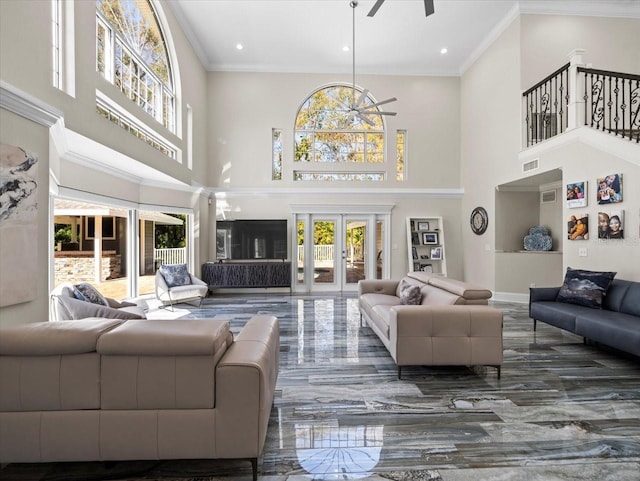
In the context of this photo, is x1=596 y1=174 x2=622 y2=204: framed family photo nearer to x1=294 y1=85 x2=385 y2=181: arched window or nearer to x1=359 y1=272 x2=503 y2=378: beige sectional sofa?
x1=359 y1=272 x2=503 y2=378: beige sectional sofa

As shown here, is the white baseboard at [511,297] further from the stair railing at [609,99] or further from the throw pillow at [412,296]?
the throw pillow at [412,296]

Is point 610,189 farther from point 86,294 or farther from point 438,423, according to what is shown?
point 86,294

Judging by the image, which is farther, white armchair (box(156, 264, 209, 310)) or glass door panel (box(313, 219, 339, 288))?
→ glass door panel (box(313, 219, 339, 288))

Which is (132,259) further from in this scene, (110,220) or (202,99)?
(202,99)

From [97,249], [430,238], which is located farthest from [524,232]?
[97,249]

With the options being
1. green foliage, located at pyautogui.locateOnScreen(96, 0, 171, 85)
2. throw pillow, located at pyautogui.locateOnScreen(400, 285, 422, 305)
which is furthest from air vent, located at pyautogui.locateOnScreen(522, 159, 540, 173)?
green foliage, located at pyautogui.locateOnScreen(96, 0, 171, 85)

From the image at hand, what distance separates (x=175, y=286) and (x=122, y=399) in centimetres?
496

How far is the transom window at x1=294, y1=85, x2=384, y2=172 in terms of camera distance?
9000 mm

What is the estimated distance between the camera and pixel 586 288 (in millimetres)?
4414

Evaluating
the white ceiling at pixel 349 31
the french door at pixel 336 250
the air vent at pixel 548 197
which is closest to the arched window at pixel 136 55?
the white ceiling at pixel 349 31

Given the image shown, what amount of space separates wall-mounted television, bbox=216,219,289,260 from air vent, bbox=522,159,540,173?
539 cm

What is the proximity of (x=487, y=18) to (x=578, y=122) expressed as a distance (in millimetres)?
3251

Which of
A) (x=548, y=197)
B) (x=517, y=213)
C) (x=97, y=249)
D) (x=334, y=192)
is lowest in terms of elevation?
(x=97, y=249)

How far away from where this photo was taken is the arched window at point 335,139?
8992 millimetres
